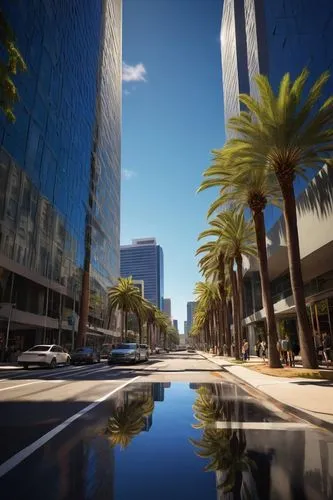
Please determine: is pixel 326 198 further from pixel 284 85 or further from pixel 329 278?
pixel 329 278

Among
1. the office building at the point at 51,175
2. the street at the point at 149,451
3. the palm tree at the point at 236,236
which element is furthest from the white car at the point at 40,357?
the street at the point at 149,451

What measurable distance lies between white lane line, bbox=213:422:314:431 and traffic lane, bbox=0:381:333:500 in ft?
0.06

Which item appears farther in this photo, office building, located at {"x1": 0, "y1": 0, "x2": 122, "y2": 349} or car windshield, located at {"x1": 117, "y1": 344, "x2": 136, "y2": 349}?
office building, located at {"x1": 0, "y1": 0, "x2": 122, "y2": 349}

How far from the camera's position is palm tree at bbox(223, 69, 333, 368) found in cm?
1911

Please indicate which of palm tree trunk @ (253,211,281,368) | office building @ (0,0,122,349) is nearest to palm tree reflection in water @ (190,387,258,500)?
palm tree trunk @ (253,211,281,368)

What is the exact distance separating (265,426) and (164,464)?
3024 mm

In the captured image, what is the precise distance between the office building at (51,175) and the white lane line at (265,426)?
2982cm

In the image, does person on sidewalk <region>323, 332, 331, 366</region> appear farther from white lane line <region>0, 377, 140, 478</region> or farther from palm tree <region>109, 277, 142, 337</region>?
palm tree <region>109, 277, 142, 337</region>

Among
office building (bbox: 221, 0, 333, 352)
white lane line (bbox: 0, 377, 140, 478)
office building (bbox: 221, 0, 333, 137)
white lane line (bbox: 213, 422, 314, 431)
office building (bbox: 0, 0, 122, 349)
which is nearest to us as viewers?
white lane line (bbox: 0, 377, 140, 478)

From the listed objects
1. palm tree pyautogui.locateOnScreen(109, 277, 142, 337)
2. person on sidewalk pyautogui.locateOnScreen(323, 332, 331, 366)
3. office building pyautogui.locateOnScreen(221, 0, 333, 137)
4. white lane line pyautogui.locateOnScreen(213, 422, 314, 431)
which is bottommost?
white lane line pyautogui.locateOnScreen(213, 422, 314, 431)

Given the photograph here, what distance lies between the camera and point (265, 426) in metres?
7.78

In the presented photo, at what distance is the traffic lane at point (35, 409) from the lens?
679cm

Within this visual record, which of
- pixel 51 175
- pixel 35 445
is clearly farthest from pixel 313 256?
pixel 51 175

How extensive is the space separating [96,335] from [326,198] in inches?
2582
